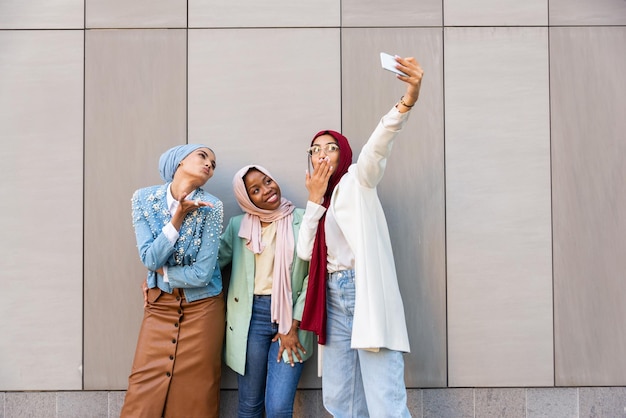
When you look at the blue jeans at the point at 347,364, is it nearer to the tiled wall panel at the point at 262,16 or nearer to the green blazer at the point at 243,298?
the green blazer at the point at 243,298

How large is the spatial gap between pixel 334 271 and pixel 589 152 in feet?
7.69

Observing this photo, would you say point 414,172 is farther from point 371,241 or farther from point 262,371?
point 262,371

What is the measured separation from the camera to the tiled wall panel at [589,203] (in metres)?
4.71

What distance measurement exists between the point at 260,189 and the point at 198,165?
1.50ft

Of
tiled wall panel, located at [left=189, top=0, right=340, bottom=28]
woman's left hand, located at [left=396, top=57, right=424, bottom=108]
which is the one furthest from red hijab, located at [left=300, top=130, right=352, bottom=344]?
tiled wall panel, located at [left=189, top=0, right=340, bottom=28]

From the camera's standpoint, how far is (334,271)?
3.84m

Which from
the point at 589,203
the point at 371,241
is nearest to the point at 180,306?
the point at 371,241

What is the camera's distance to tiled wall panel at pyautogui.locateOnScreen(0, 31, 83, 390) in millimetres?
4688

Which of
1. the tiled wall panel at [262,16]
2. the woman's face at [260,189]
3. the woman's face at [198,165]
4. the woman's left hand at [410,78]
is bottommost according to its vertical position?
the woman's face at [260,189]

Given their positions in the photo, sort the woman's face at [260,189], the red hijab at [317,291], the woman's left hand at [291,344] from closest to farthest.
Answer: the red hijab at [317,291] → the woman's left hand at [291,344] → the woman's face at [260,189]

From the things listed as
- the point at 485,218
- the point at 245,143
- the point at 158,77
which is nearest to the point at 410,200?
the point at 485,218

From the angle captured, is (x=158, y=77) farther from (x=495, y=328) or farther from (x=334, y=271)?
(x=495, y=328)

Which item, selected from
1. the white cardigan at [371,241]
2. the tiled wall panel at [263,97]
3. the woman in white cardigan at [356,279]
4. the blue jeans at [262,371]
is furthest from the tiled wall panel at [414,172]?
the blue jeans at [262,371]

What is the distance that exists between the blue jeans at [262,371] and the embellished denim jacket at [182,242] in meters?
0.43
